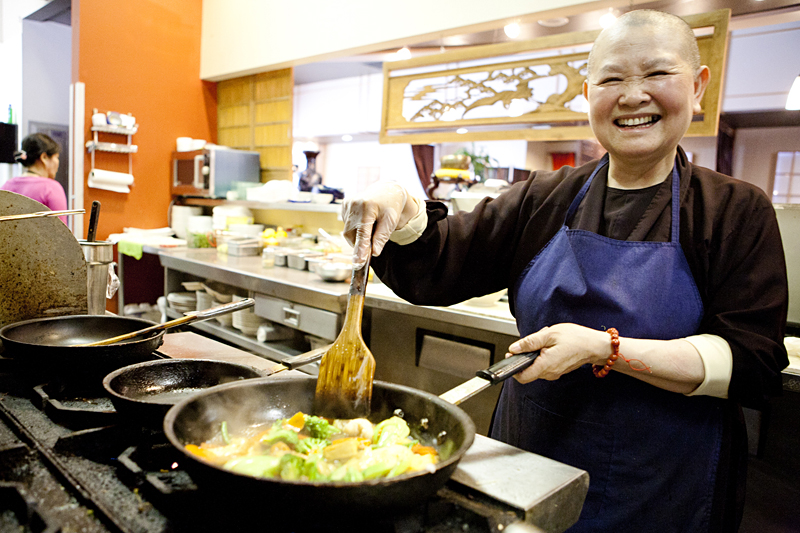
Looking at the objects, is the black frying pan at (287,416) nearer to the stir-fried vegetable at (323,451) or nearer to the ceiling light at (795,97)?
the stir-fried vegetable at (323,451)

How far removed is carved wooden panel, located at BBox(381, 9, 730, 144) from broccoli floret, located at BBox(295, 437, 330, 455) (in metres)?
2.55

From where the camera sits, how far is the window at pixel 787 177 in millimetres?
6695

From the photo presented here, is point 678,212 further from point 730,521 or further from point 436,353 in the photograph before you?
point 436,353

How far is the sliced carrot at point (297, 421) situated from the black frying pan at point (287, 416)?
0.07 metres

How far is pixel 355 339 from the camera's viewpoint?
103 cm

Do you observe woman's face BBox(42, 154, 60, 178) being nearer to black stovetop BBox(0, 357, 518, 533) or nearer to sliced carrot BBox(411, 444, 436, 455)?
black stovetop BBox(0, 357, 518, 533)

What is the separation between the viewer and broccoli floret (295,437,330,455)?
0.86 metres

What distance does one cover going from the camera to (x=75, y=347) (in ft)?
3.61

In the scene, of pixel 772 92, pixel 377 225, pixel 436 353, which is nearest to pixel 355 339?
pixel 377 225

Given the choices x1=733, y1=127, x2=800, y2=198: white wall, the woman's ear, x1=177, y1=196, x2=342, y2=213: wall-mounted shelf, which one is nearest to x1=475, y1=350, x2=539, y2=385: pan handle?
the woman's ear

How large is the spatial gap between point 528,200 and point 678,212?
14.4 inches

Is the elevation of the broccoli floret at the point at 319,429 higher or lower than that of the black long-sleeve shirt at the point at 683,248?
lower

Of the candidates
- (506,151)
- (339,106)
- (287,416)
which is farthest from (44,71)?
(287,416)

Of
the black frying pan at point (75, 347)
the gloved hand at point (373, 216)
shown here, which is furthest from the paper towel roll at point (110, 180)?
the gloved hand at point (373, 216)
